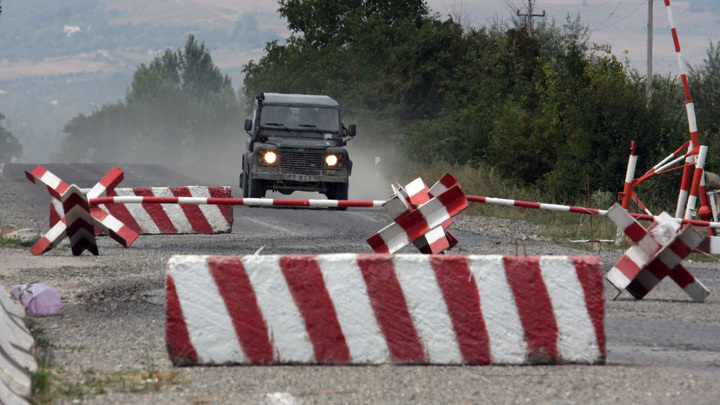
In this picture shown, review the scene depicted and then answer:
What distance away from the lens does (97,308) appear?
6703 mm

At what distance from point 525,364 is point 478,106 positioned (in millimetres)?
26971

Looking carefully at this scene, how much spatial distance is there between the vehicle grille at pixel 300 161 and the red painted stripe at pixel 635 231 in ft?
41.7

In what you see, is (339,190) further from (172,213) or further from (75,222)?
(75,222)

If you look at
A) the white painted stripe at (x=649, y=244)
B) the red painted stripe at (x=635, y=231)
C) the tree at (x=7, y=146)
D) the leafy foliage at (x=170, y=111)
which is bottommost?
the tree at (x=7, y=146)

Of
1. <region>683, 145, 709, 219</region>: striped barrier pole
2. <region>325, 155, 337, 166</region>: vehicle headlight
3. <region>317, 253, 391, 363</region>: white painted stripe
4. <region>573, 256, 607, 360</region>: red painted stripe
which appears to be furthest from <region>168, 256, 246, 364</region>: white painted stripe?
<region>325, 155, 337, 166</region>: vehicle headlight

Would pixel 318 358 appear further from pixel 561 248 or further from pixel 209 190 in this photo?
pixel 209 190

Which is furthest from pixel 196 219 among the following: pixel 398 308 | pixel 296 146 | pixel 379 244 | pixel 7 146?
pixel 7 146

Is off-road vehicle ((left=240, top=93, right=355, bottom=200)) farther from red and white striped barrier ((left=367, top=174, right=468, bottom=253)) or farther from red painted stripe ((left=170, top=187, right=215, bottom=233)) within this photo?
red and white striped barrier ((left=367, top=174, right=468, bottom=253))

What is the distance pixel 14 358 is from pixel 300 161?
15225 mm

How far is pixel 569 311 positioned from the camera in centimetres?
497

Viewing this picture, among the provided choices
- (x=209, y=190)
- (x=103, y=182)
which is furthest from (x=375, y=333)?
(x=209, y=190)

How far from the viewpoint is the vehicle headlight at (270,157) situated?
1948 centimetres

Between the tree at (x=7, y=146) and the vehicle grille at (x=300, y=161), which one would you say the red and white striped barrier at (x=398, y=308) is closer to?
the vehicle grille at (x=300, y=161)

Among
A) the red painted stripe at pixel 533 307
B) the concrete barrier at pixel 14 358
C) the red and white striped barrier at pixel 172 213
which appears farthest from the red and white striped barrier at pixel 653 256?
the red and white striped barrier at pixel 172 213
